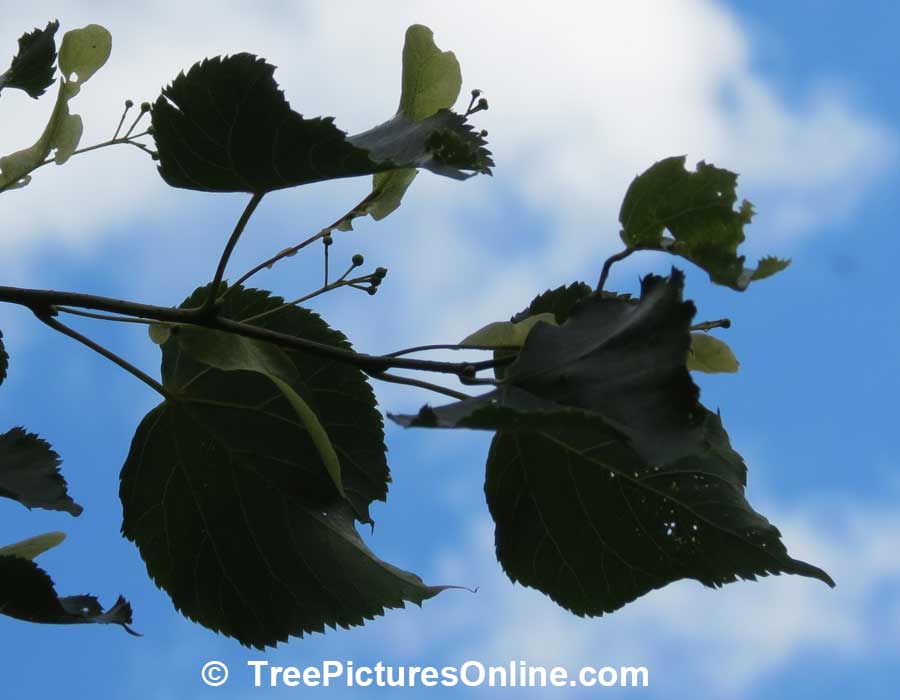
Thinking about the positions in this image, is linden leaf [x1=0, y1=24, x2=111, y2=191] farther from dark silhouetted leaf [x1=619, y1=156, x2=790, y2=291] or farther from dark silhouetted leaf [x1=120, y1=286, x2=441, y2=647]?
dark silhouetted leaf [x1=619, y1=156, x2=790, y2=291]

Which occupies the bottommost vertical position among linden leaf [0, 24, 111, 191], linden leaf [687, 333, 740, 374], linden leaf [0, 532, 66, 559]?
linden leaf [0, 532, 66, 559]

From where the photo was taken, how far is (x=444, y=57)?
1335mm

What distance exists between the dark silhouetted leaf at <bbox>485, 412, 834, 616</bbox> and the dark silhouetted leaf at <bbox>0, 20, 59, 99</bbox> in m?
0.86

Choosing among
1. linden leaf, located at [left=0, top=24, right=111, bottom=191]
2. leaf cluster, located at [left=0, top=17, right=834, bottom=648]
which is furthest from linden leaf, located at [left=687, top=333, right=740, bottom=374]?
linden leaf, located at [left=0, top=24, right=111, bottom=191]

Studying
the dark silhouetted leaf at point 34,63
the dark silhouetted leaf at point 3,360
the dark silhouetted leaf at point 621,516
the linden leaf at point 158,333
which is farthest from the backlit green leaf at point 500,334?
the dark silhouetted leaf at point 34,63

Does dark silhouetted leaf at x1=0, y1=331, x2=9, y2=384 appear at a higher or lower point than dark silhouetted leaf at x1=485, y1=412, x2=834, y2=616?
higher

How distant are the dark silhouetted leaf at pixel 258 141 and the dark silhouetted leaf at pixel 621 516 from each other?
0.35m

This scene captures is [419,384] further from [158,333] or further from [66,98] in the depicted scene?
[66,98]

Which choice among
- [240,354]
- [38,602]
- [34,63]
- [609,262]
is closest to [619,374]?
[609,262]

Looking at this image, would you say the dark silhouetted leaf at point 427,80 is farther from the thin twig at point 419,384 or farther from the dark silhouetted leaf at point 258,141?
the thin twig at point 419,384

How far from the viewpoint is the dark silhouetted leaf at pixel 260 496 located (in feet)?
4.39

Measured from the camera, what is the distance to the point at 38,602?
1285 millimetres

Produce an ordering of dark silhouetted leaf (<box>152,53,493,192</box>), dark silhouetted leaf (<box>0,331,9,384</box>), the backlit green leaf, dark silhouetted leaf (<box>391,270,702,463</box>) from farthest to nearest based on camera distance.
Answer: dark silhouetted leaf (<box>0,331,9,384</box>), the backlit green leaf, dark silhouetted leaf (<box>152,53,493,192</box>), dark silhouetted leaf (<box>391,270,702,463</box>)

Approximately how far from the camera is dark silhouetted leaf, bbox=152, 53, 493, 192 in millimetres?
1087
